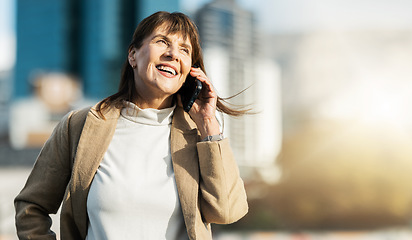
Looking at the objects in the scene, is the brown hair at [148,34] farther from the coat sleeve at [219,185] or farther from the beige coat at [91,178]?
the coat sleeve at [219,185]

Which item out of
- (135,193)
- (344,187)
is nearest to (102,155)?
(135,193)

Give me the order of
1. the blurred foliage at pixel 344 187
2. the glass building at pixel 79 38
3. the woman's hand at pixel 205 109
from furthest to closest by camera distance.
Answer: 1. the glass building at pixel 79 38
2. the blurred foliage at pixel 344 187
3. the woman's hand at pixel 205 109

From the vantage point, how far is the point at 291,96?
33219 millimetres

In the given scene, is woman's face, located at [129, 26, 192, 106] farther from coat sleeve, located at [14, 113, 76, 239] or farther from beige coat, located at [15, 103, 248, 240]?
coat sleeve, located at [14, 113, 76, 239]

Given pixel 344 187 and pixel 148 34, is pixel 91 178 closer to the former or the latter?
pixel 148 34

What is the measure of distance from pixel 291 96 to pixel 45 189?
107 ft

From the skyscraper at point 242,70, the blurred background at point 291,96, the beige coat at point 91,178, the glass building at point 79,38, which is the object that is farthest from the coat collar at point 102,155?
the skyscraper at point 242,70

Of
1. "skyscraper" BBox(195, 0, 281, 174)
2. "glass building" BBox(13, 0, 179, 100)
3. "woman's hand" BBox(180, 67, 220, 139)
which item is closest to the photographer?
"woman's hand" BBox(180, 67, 220, 139)

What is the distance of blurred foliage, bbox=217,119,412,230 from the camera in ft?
79.8

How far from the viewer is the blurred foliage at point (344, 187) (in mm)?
24312

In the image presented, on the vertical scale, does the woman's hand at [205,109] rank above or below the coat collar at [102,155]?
above

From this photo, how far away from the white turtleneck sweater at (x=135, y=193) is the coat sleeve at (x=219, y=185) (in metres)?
0.07

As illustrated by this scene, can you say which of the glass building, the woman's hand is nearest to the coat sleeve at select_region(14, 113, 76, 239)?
the woman's hand

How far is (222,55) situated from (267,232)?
63.2 feet
